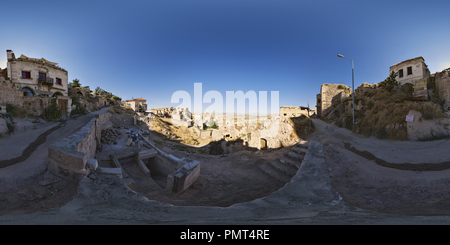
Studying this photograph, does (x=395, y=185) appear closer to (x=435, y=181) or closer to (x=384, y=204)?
(x=435, y=181)

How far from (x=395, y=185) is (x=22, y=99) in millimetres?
24718

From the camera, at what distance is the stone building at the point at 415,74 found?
17672 millimetres

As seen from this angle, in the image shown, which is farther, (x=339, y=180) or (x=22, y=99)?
(x=22, y=99)

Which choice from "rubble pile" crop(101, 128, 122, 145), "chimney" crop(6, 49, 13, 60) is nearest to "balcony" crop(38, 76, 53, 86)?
"chimney" crop(6, 49, 13, 60)

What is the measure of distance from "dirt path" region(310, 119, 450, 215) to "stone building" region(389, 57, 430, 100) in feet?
51.0

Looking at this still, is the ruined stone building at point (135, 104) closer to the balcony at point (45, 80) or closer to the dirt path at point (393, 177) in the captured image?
the balcony at point (45, 80)

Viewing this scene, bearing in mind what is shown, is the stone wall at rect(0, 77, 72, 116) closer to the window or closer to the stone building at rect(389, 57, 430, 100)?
the window

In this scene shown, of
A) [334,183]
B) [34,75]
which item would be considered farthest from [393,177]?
[34,75]

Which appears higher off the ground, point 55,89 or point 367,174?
point 55,89

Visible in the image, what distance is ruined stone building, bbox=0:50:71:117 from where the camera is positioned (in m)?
14.3

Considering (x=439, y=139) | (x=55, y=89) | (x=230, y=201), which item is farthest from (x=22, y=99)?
(x=439, y=139)

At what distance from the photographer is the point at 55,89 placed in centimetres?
2648

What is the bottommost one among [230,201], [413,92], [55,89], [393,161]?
[230,201]

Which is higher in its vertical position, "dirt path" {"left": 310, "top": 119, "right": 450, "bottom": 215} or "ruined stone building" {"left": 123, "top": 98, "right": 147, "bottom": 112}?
"ruined stone building" {"left": 123, "top": 98, "right": 147, "bottom": 112}
